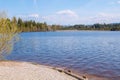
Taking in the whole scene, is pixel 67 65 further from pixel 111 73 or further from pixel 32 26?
pixel 32 26

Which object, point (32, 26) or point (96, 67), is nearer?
point (96, 67)

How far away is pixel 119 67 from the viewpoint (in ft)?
90.5

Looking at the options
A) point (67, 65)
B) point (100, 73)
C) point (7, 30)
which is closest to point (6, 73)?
point (7, 30)

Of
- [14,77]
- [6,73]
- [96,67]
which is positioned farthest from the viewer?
[96,67]

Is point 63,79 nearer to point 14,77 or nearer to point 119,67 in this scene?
point 14,77

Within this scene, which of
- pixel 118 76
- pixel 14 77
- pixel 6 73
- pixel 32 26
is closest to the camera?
pixel 14 77

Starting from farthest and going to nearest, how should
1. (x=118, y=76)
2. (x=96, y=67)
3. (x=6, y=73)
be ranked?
1. (x=96, y=67)
2. (x=118, y=76)
3. (x=6, y=73)

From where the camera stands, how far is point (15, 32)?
1024 inches

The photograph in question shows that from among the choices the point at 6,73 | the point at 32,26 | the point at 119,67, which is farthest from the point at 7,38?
the point at 32,26

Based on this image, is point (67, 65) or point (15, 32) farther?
point (67, 65)

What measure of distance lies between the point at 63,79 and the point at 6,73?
14.1ft

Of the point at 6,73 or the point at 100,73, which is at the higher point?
the point at 6,73

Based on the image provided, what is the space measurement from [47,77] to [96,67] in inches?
465

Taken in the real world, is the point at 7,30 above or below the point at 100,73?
above
